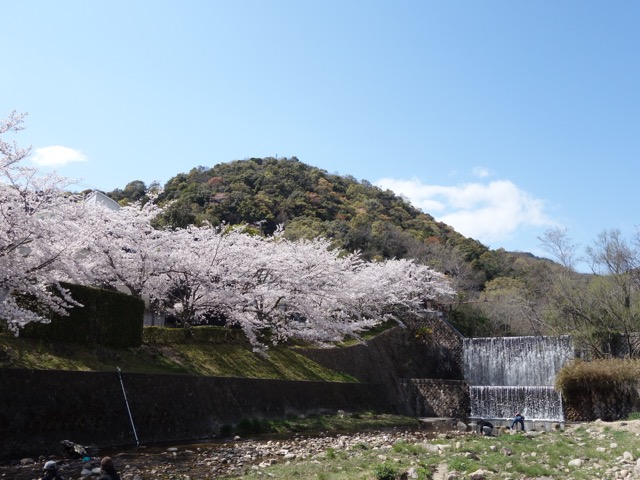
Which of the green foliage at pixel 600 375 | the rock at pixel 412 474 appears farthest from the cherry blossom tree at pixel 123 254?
the green foliage at pixel 600 375

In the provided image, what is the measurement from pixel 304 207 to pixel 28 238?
162 ft

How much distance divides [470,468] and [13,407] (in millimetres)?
9035

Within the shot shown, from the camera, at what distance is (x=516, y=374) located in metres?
30.1

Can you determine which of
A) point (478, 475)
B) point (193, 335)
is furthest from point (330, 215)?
point (478, 475)

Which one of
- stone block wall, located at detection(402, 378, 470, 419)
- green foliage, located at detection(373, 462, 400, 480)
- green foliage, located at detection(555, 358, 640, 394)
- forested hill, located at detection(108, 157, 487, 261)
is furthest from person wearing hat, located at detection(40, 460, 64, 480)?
forested hill, located at detection(108, 157, 487, 261)

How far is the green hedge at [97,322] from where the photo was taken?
50.1 ft

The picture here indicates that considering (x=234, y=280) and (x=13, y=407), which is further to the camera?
(x=234, y=280)

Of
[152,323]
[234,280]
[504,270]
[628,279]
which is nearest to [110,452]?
[234,280]

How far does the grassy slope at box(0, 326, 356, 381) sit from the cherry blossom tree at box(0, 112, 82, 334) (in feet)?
2.60

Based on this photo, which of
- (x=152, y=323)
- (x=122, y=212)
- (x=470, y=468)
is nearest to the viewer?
(x=470, y=468)

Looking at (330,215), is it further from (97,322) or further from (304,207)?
(97,322)

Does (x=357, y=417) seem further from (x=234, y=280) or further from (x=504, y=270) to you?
(x=504, y=270)

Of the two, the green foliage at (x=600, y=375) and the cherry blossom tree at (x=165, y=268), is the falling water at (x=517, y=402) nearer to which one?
the green foliage at (x=600, y=375)

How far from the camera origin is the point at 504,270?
61.5 m
